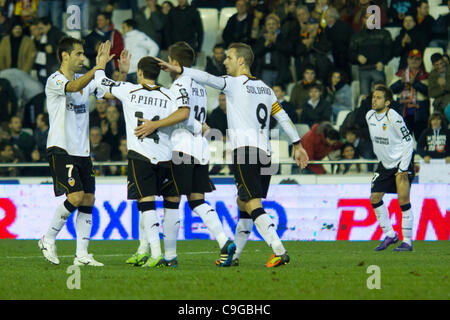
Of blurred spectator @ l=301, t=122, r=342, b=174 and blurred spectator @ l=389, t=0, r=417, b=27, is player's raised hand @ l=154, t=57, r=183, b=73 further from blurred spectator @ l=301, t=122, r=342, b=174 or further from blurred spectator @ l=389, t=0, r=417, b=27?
blurred spectator @ l=389, t=0, r=417, b=27

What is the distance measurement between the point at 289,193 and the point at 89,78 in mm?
7335

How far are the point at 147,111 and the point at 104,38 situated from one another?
405 inches

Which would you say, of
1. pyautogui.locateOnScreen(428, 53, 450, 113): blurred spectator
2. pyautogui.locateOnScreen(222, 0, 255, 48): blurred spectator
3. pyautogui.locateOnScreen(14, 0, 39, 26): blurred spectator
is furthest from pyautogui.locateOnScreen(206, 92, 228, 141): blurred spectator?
pyautogui.locateOnScreen(14, 0, 39, 26): blurred spectator

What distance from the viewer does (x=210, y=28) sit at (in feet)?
72.5

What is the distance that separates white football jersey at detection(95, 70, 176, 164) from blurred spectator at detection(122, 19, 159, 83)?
32.0 feet

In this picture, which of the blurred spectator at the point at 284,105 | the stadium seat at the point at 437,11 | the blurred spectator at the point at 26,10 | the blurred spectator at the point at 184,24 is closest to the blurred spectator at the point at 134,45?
the blurred spectator at the point at 184,24

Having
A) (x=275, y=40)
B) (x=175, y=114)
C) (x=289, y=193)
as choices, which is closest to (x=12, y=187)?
(x=289, y=193)

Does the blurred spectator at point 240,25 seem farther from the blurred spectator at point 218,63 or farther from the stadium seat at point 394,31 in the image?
the stadium seat at point 394,31

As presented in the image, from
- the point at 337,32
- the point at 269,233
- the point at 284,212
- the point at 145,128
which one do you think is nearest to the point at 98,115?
the point at 284,212

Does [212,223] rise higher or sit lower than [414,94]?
lower

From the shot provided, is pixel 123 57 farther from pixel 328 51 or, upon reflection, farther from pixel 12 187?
pixel 328 51

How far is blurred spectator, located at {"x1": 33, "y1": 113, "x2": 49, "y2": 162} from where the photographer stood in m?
18.6

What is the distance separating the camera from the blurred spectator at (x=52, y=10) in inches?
874

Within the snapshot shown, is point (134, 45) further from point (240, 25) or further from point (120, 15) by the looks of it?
point (120, 15)
